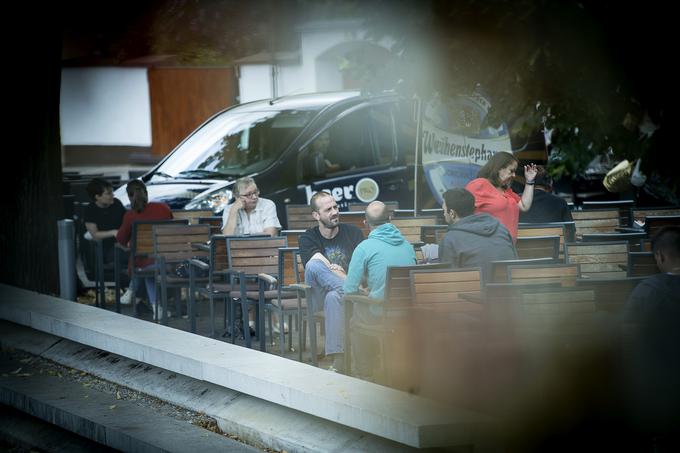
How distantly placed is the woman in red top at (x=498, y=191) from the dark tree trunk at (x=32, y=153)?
5.21 m

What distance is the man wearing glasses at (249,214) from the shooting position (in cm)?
1353

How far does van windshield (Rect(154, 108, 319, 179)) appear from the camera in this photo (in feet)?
58.3

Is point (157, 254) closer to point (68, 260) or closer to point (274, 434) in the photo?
point (68, 260)

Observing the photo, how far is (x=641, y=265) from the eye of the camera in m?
10.1

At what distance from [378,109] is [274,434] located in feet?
34.9

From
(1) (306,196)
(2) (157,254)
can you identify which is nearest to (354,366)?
(2) (157,254)

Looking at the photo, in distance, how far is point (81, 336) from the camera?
420 inches

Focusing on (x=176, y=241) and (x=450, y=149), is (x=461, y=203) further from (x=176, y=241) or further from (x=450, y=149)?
(x=450, y=149)

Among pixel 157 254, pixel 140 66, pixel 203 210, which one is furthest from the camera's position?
pixel 140 66

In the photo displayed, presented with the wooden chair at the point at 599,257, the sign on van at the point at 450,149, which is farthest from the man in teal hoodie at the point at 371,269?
the sign on van at the point at 450,149

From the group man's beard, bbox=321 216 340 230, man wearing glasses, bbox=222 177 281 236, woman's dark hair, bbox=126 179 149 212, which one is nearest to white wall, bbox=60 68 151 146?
woman's dark hair, bbox=126 179 149 212

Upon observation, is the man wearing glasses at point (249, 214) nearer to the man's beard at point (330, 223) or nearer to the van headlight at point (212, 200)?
the man's beard at point (330, 223)

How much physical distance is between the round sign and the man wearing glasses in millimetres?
4333

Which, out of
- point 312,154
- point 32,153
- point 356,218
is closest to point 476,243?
point 356,218
